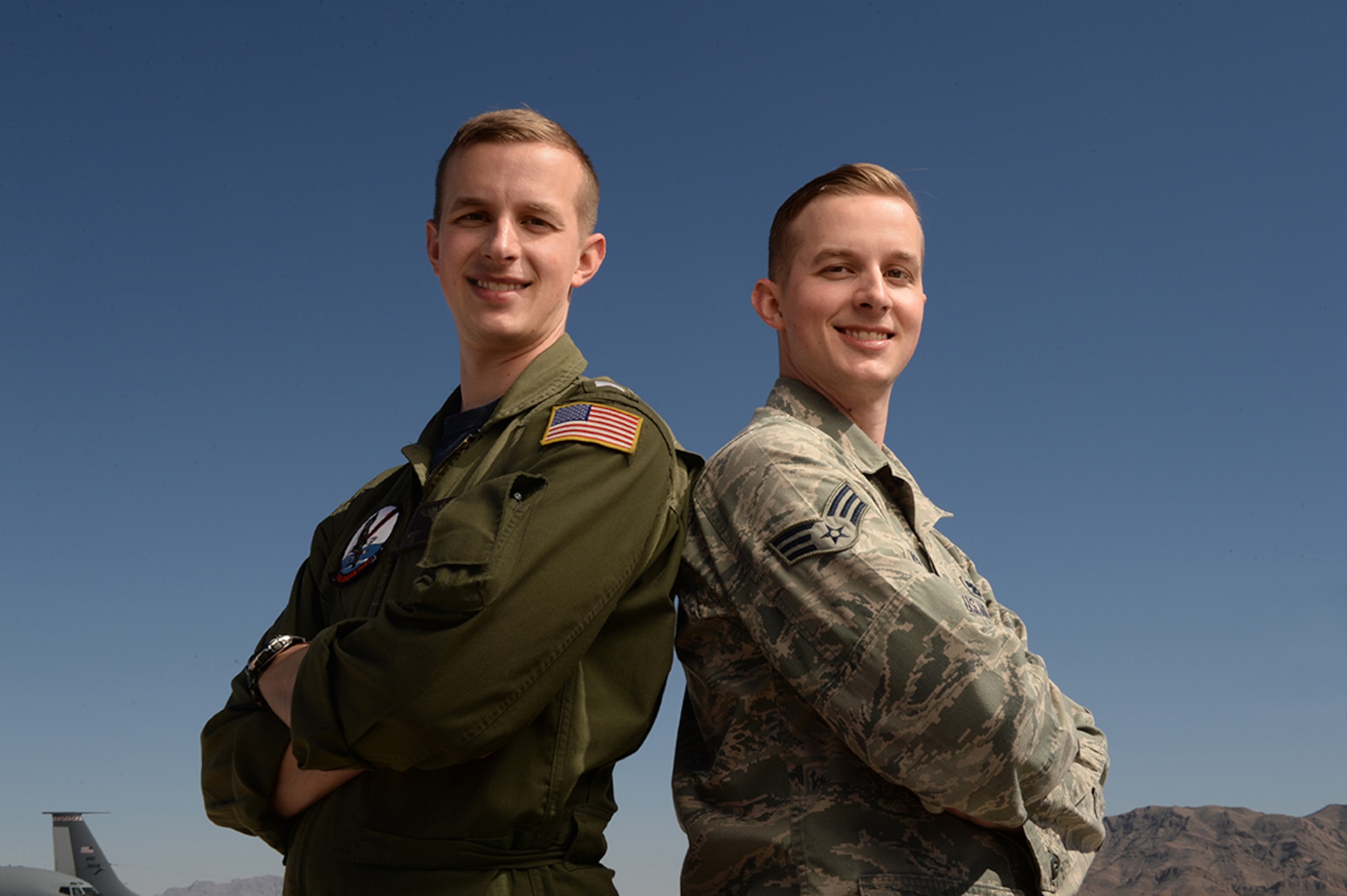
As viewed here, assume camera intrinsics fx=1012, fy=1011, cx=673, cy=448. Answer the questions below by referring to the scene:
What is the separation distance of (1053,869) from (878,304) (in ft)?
7.01

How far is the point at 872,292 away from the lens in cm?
404

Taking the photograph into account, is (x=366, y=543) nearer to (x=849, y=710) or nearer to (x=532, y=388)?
(x=532, y=388)

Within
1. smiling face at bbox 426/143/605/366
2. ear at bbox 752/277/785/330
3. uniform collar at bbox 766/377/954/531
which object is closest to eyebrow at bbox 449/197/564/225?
smiling face at bbox 426/143/605/366

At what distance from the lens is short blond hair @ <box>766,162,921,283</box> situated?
4207 millimetres

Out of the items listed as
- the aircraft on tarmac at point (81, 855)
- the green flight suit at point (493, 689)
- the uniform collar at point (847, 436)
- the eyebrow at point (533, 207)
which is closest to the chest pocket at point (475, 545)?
the green flight suit at point (493, 689)

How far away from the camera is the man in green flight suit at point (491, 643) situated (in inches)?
111

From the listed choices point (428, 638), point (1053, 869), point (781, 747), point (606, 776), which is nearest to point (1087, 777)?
point (1053, 869)

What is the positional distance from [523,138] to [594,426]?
1.26m

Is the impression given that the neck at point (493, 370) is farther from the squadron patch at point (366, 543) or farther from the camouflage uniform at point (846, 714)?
the camouflage uniform at point (846, 714)

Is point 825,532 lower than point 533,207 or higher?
lower

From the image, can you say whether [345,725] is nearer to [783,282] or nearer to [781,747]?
[781,747]

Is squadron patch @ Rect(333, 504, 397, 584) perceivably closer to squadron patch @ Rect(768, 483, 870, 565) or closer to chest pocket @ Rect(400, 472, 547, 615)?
chest pocket @ Rect(400, 472, 547, 615)

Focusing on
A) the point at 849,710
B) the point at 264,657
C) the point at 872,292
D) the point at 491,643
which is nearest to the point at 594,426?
the point at 491,643

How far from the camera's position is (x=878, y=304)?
4051 mm
